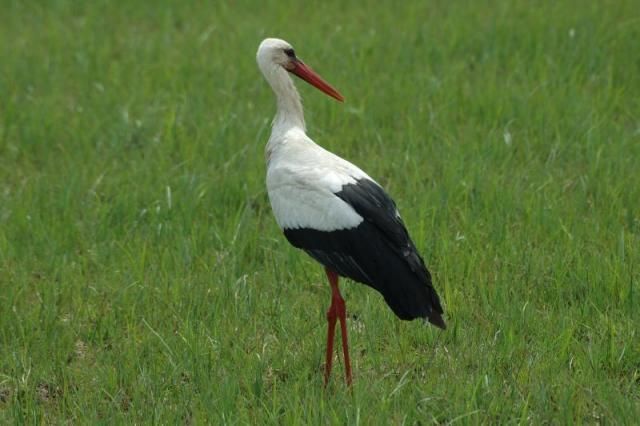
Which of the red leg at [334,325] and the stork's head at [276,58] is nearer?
the red leg at [334,325]

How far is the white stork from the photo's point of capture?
4734mm

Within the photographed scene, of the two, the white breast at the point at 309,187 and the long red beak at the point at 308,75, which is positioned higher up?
the long red beak at the point at 308,75

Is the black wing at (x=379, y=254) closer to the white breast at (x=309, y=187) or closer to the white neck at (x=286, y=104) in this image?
the white breast at (x=309, y=187)

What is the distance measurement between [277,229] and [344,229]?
1.63m

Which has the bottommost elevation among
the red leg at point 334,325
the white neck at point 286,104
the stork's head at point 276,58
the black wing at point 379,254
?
the red leg at point 334,325

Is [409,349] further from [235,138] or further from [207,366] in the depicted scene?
[235,138]

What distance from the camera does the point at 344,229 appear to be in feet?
16.1

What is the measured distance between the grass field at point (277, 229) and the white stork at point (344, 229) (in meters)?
0.33

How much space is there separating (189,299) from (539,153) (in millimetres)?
2664

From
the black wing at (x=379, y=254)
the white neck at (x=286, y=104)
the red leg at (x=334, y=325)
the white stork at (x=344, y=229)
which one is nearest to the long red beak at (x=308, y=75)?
the white neck at (x=286, y=104)

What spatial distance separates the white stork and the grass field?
33cm

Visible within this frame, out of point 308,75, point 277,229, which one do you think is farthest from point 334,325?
point 277,229

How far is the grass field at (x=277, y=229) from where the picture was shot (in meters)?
4.85

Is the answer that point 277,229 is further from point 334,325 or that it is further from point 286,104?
point 334,325
